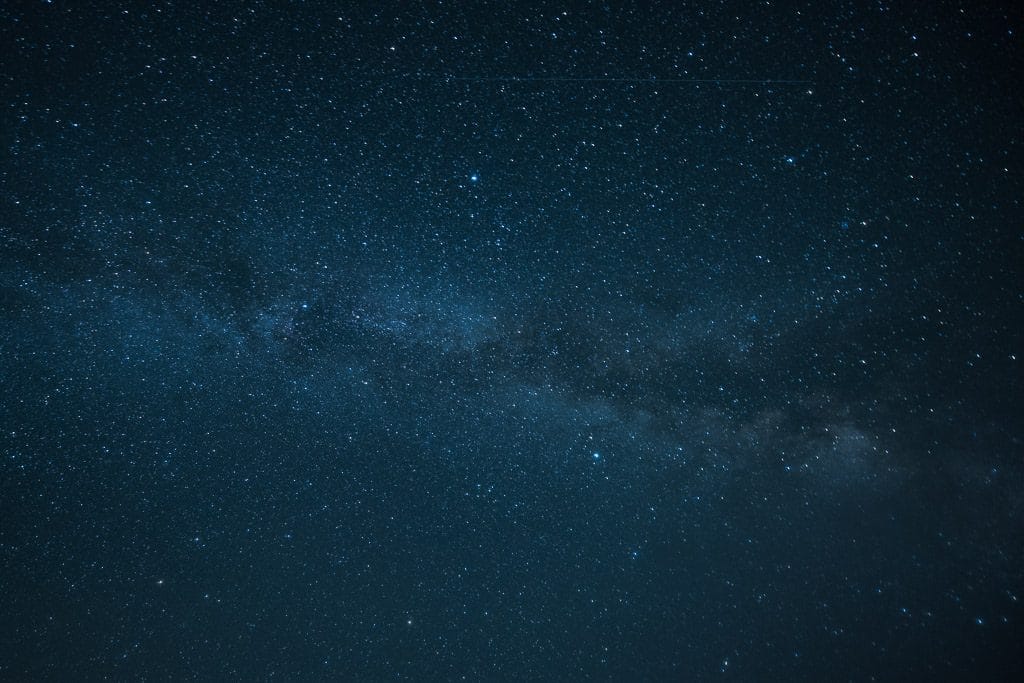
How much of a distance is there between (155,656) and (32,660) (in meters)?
0.95

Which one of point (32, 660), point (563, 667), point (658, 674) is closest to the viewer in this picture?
point (32, 660)

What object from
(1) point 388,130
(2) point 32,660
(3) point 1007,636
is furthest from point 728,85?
(3) point 1007,636

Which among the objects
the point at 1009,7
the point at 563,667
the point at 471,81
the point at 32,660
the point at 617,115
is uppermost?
the point at 1009,7

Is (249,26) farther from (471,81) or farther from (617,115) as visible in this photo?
(617,115)

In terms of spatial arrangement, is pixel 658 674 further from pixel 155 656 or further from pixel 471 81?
pixel 471 81

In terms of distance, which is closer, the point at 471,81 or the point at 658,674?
the point at 471,81

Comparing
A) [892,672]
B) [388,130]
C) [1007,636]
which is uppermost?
[388,130]

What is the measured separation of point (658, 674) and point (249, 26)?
19.6 feet

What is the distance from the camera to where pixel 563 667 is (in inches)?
156

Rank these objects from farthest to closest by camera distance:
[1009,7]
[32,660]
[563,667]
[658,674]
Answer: [658,674] < [563,667] < [32,660] < [1009,7]

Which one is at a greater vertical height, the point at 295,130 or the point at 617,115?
the point at 617,115

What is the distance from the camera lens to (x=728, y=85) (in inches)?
66.4

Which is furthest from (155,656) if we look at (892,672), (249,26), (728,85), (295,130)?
(892,672)

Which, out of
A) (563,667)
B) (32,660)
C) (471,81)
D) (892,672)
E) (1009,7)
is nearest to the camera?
(1009,7)
